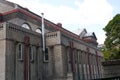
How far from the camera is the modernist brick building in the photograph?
19656 millimetres

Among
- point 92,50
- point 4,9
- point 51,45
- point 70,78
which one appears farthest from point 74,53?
point 4,9

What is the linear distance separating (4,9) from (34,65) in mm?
13086

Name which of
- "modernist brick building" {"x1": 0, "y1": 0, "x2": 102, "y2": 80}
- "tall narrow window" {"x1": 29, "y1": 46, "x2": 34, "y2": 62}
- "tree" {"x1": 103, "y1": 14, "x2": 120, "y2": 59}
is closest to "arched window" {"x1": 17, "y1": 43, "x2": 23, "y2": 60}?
"modernist brick building" {"x1": 0, "y1": 0, "x2": 102, "y2": 80}

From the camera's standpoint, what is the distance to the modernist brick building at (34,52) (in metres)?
19.7

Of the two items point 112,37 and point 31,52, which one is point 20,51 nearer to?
point 31,52

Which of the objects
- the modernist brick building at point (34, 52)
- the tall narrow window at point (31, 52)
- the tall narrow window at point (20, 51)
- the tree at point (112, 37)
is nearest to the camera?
the modernist brick building at point (34, 52)

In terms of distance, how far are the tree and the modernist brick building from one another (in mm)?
4097

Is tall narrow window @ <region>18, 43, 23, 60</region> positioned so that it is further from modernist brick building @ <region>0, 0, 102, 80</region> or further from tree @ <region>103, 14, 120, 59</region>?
tree @ <region>103, 14, 120, 59</region>

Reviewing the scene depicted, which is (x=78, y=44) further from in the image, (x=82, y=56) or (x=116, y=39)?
(x=116, y=39)

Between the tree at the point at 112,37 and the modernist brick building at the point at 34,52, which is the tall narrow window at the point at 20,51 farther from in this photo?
the tree at the point at 112,37

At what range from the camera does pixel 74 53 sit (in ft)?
96.6

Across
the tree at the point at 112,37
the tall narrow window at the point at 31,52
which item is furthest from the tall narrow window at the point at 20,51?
the tree at the point at 112,37

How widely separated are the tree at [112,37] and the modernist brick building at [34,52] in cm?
410

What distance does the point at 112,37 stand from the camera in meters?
32.5
